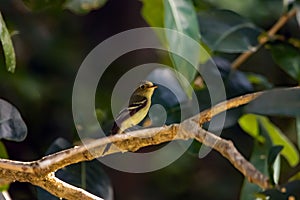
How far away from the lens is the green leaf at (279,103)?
100cm

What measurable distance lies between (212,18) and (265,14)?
2.08ft

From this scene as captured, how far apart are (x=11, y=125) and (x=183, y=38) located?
0.26 metres

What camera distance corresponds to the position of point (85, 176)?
938 millimetres

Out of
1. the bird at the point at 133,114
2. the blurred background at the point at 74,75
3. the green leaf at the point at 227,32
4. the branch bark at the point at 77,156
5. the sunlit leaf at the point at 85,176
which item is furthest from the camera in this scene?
the blurred background at the point at 74,75

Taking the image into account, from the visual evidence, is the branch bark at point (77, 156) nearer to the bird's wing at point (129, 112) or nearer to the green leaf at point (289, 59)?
the bird's wing at point (129, 112)

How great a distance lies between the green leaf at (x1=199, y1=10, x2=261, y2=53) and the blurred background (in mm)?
95

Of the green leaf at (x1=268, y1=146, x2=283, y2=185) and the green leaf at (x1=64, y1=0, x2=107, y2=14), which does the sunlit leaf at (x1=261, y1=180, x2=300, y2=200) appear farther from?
the green leaf at (x1=64, y1=0, x2=107, y2=14)

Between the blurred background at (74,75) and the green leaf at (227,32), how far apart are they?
9 centimetres

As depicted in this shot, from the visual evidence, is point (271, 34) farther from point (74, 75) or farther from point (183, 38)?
point (74, 75)

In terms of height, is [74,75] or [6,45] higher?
[6,45]

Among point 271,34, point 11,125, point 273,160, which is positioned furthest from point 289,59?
point 11,125

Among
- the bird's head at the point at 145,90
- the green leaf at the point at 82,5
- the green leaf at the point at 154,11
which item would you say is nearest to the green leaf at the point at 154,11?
the green leaf at the point at 154,11

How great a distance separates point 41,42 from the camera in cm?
154

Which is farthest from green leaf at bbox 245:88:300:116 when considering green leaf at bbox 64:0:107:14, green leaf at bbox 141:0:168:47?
green leaf at bbox 64:0:107:14
